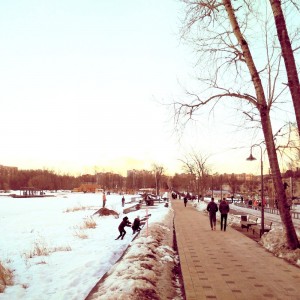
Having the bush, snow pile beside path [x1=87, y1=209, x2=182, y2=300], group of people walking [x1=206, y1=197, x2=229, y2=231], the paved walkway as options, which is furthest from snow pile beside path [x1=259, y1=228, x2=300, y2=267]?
the bush

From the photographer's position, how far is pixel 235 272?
8375 mm

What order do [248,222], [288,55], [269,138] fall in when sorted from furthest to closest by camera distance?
[248,222], [269,138], [288,55]

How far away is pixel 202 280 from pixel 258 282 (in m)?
1.11

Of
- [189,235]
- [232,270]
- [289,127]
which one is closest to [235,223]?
[189,235]

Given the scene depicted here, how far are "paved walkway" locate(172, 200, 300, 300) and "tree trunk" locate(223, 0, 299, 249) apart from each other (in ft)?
→ 3.08

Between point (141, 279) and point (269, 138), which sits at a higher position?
point (269, 138)

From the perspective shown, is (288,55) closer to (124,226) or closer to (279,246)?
(279,246)

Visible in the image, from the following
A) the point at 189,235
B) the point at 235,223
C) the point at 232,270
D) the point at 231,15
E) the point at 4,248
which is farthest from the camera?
the point at 235,223

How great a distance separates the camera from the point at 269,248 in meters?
11.7

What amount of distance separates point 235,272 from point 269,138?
460 cm

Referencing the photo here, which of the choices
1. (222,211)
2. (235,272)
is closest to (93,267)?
(235,272)

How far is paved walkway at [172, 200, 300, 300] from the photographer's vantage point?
263 inches

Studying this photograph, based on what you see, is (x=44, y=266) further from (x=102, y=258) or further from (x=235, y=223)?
(x=235, y=223)

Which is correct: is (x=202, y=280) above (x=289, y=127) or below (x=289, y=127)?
below
